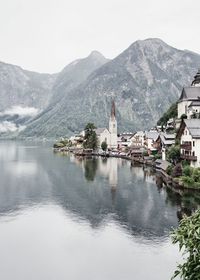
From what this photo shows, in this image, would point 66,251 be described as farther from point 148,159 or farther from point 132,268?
point 148,159

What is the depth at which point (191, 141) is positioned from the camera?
62000 millimetres

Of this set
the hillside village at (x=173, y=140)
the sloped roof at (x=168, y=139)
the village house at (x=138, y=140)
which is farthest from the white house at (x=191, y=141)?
the village house at (x=138, y=140)

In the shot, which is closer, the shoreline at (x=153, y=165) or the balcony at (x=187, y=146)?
the shoreline at (x=153, y=165)

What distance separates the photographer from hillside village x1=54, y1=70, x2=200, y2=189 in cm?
6294

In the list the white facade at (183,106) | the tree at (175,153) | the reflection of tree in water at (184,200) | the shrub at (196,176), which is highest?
the white facade at (183,106)

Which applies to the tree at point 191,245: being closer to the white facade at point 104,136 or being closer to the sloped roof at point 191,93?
the sloped roof at point 191,93

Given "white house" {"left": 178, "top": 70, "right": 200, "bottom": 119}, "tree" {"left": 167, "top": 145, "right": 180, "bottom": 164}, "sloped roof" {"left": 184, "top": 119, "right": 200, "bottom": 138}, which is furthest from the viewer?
"white house" {"left": 178, "top": 70, "right": 200, "bottom": 119}

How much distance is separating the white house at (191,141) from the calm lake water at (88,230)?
6.96 m

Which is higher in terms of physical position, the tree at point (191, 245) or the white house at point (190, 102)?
the white house at point (190, 102)

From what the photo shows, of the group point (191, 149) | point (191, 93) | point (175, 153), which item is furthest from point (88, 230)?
point (191, 93)

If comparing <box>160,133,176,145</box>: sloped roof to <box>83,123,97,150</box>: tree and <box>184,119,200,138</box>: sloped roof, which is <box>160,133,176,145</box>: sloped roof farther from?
<box>83,123,97,150</box>: tree

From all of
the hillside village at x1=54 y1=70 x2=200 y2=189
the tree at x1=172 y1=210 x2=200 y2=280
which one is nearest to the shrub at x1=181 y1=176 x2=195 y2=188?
the hillside village at x1=54 y1=70 x2=200 y2=189

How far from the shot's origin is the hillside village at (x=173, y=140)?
62938 mm

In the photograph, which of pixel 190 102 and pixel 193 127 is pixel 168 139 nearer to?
pixel 190 102
